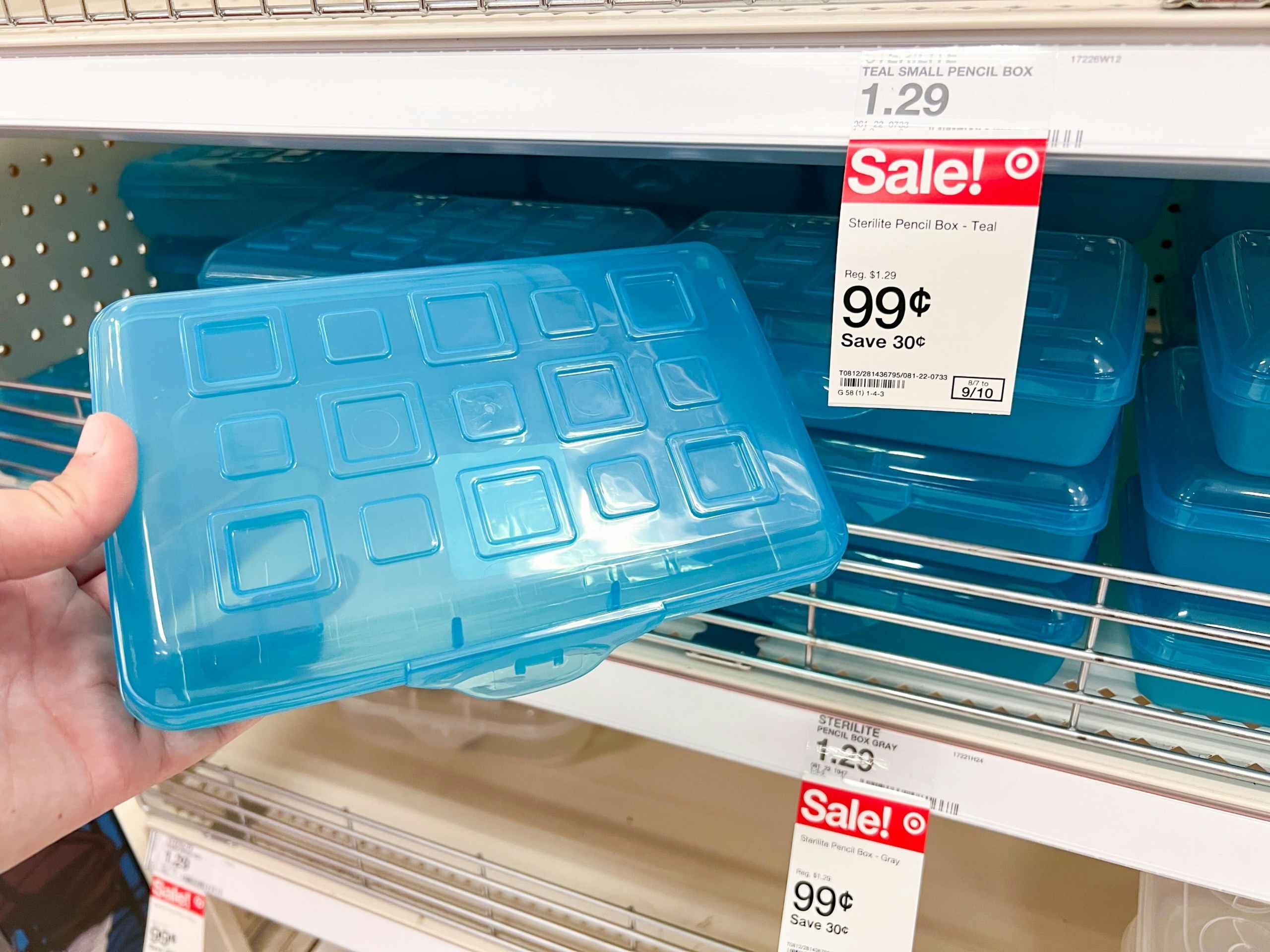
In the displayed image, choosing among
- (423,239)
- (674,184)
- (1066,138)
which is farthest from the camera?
(674,184)

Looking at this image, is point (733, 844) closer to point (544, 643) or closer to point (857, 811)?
point (857, 811)

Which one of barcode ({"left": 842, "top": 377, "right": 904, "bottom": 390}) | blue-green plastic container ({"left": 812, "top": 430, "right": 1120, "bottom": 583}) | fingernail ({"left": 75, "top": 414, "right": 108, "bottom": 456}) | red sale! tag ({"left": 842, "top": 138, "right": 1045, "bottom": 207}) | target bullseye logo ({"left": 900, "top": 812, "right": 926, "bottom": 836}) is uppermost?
red sale! tag ({"left": 842, "top": 138, "right": 1045, "bottom": 207})

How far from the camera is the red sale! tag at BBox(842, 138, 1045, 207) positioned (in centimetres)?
45

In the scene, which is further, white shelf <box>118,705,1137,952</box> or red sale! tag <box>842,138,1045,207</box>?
white shelf <box>118,705,1137,952</box>

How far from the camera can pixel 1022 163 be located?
45 centimetres

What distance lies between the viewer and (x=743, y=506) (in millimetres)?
568

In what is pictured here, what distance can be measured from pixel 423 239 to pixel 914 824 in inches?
27.4

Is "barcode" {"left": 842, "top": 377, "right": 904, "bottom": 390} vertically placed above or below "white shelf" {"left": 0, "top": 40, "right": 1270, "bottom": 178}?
below

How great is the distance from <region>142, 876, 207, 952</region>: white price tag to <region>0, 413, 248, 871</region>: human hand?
1.74 feet

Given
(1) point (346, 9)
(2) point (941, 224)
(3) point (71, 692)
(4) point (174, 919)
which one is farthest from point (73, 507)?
(4) point (174, 919)

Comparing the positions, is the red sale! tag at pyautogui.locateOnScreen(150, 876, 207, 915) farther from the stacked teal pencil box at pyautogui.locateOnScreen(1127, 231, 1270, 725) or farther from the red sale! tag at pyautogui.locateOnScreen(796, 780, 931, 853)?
the stacked teal pencil box at pyautogui.locateOnScreen(1127, 231, 1270, 725)

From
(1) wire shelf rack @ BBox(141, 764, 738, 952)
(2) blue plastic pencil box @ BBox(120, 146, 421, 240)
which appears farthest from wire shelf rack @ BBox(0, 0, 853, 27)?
(1) wire shelf rack @ BBox(141, 764, 738, 952)

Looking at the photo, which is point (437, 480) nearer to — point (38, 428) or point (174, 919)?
point (38, 428)

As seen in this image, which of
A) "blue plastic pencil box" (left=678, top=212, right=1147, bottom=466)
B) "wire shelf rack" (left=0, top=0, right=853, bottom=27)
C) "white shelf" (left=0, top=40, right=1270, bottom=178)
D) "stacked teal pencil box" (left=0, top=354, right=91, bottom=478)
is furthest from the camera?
"stacked teal pencil box" (left=0, top=354, right=91, bottom=478)
